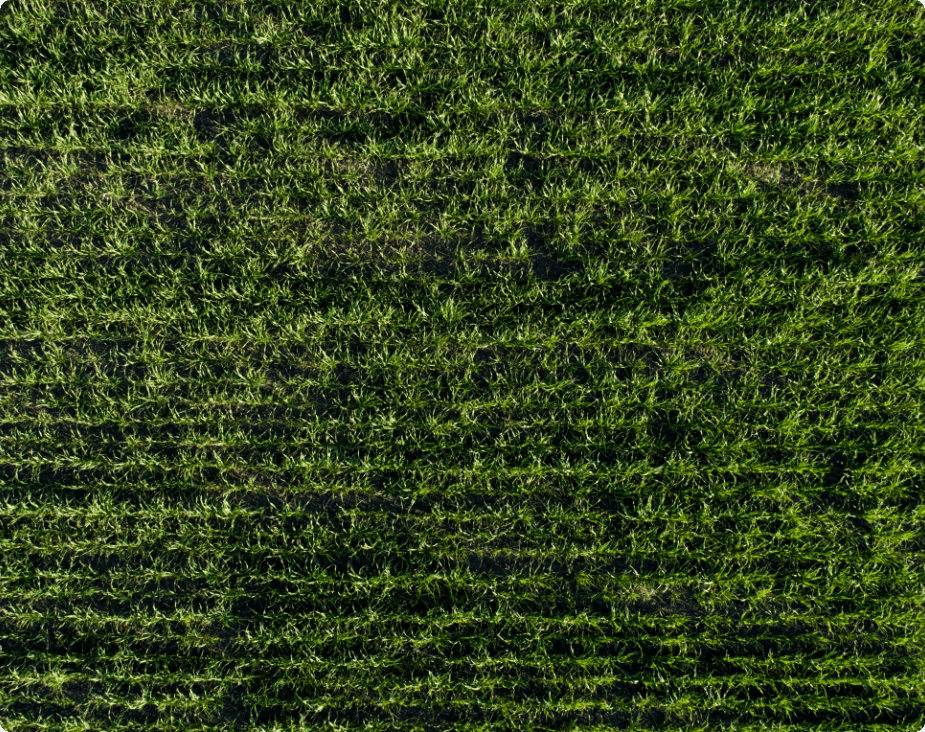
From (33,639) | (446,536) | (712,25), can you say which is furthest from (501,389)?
(33,639)

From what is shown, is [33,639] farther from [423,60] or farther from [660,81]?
[660,81]

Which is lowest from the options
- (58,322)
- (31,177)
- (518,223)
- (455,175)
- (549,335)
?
(549,335)

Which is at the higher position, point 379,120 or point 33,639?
point 379,120

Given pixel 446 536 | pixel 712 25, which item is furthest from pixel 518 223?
pixel 446 536

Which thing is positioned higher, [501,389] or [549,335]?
[549,335]

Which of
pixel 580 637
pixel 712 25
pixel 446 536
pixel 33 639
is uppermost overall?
pixel 712 25

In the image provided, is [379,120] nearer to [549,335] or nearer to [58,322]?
[549,335]
